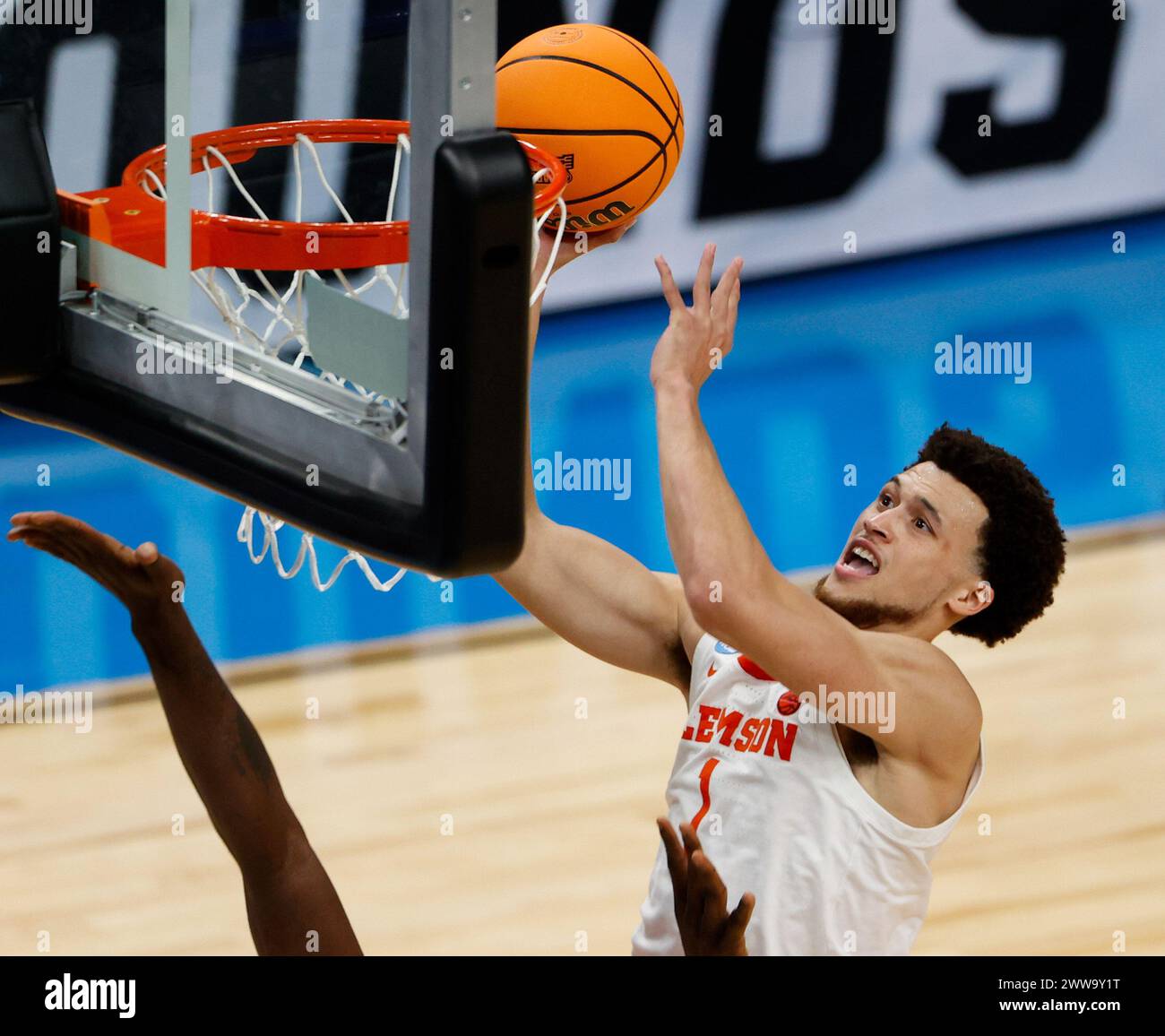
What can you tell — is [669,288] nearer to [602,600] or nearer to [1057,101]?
[602,600]

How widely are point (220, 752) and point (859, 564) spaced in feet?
3.49

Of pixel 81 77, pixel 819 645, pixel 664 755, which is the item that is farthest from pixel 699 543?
pixel 664 755

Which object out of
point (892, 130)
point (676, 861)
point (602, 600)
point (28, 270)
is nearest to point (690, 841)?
point (676, 861)

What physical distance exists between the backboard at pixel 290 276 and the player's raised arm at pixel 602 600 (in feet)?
2.52

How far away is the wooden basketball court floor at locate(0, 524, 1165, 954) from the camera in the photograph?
155 inches

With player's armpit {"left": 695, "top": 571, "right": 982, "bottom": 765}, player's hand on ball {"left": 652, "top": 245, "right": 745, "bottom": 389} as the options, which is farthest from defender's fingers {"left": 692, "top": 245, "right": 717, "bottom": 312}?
player's armpit {"left": 695, "top": 571, "right": 982, "bottom": 765}

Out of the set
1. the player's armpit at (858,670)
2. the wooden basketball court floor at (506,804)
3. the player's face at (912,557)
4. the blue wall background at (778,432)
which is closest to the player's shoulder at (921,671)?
the player's armpit at (858,670)

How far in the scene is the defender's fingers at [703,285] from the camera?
2.55 m

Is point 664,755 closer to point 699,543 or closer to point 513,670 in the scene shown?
point 513,670

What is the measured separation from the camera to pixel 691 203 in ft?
24.9

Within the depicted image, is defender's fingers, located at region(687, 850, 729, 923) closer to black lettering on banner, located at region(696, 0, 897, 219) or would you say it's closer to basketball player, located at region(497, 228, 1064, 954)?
basketball player, located at region(497, 228, 1064, 954)

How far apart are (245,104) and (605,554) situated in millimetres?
955

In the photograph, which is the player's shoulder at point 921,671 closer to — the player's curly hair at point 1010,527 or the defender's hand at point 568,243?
the player's curly hair at point 1010,527

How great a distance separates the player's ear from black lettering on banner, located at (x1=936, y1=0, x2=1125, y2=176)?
5.31 meters
